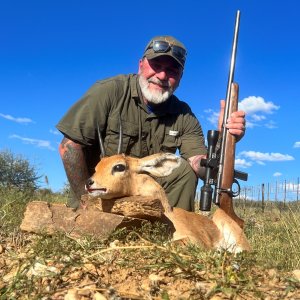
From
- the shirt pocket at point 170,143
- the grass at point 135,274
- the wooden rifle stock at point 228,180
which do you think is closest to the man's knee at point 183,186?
the shirt pocket at point 170,143

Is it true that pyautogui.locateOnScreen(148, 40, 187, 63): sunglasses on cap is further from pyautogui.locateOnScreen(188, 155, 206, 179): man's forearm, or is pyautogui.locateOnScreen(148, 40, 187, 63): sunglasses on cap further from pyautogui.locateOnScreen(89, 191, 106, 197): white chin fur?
pyautogui.locateOnScreen(89, 191, 106, 197): white chin fur

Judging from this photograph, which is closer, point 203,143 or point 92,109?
point 92,109

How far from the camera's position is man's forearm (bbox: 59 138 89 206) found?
22.6 ft

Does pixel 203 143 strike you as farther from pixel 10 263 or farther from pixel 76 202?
pixel 10 263

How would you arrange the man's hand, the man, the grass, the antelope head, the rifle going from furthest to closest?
the man → the man's hand → the rifle → the antelope head → the grass

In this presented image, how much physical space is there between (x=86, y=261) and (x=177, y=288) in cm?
79

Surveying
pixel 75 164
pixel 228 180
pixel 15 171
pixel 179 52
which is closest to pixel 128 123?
pixel 75 164

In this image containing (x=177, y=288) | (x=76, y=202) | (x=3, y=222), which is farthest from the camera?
(x=76, y=202)

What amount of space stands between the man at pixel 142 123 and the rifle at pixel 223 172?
2.39ft

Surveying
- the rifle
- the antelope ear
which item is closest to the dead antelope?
the antelope ear

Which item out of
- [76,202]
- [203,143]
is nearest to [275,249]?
[203,143]

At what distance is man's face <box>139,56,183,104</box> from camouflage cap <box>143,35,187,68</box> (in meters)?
0.14

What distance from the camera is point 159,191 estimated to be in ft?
19.2

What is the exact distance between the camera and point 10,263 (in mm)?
3521
